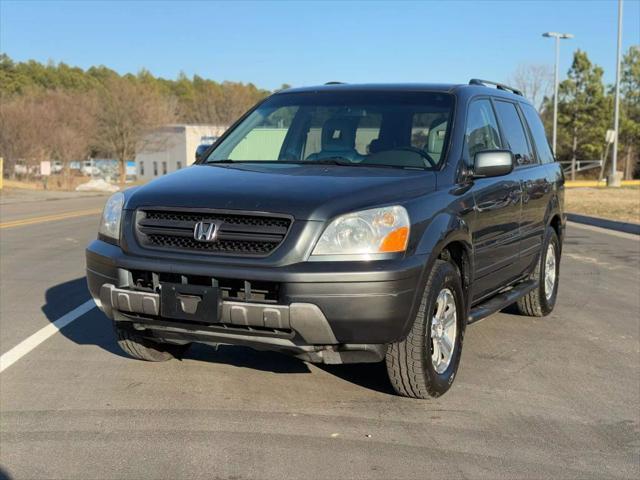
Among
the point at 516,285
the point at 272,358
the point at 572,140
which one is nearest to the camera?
the point at 272,358

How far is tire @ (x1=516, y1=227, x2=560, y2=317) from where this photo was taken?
261 inches

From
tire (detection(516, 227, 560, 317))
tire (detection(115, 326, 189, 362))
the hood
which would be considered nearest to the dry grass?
tire (detection(516, 227, 560, 317))

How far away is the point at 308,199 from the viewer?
3.91 meters

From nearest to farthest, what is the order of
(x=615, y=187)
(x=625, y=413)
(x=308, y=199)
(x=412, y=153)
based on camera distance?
(x=308, y=199)
(x=625, y=413)
(x=412, y=153)
(x=615, y=187)

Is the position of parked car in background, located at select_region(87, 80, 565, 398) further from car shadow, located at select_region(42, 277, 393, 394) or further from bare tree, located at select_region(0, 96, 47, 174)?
bare tree, located at select_region(0, 96, 47, 174)

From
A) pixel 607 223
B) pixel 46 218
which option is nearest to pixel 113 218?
pixel 46 218

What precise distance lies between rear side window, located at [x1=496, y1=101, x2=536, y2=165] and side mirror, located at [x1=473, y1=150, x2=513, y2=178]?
1140 mm

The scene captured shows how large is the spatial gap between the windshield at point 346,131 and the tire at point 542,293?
2.21 meters

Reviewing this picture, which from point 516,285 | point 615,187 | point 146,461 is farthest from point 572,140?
point 146,461

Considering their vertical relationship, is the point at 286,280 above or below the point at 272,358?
above

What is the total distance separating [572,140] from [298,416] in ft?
Result: 177

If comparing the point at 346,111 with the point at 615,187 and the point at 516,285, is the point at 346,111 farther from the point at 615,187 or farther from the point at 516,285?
the point at 615,187

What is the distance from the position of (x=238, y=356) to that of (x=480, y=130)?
244 cm

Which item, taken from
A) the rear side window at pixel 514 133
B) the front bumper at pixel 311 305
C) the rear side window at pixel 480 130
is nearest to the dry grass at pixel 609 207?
the rear side window at pixel 514 133
